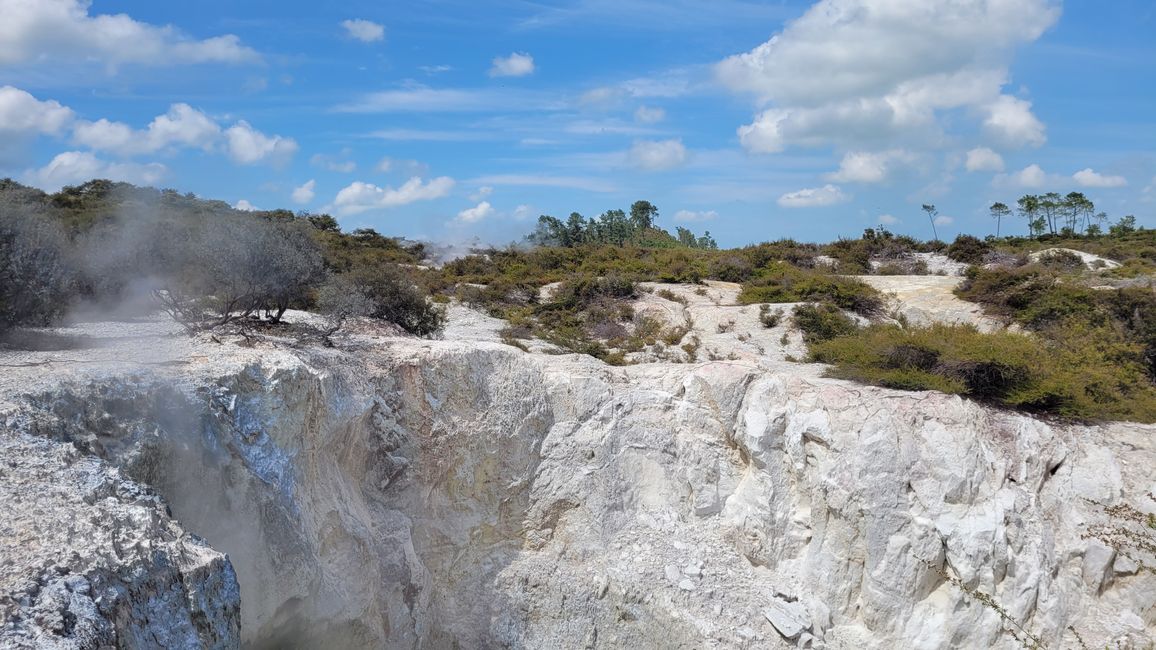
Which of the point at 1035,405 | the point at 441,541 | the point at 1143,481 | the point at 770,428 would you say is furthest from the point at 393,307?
the point at 1143,481

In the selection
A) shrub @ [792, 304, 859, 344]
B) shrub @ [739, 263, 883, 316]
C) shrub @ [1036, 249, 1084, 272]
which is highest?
shrub @ [1036, 249, 1084, 272]

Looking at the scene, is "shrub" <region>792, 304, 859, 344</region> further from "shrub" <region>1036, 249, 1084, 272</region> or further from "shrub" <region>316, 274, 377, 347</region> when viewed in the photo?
"shrub" <region>1036, 249, 1084, 272</region>

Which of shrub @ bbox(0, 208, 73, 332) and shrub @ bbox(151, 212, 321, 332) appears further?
shrub @ bbox(151, 212, 321, 332)

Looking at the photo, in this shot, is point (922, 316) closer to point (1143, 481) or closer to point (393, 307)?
point (1143, 481)

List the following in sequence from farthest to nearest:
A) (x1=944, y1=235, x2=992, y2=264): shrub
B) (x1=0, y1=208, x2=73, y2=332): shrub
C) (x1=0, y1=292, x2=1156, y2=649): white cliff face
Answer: (x1=944, y1=235, x2=992, y2=264): shrub < (x1=0, y1=292, x2=1156, y2=649): white cliff face < (x1=0, y1=208, x2=73, y2=332): shrub

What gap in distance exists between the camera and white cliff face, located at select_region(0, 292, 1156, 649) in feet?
30.9

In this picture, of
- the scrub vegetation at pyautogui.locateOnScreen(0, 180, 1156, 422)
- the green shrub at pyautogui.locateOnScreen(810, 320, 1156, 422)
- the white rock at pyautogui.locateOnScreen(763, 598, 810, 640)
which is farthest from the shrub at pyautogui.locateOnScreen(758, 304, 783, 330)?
the white rock at pyautogui.locateOnScreen(763, 598, 810, 640)

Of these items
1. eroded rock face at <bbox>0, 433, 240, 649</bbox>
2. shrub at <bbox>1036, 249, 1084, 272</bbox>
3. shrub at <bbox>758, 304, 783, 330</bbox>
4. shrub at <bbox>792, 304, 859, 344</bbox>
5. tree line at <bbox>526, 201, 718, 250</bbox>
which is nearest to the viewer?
eroded rock face at <bbox>0, 433, 240, 649</bbox>

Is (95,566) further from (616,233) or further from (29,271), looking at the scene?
(616,233)

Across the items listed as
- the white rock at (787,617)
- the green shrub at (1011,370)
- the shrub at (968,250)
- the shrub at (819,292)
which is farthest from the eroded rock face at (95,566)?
the shrub at (968,250)

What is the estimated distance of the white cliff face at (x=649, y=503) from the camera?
941cm

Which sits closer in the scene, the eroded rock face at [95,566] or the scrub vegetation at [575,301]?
the eroded rock face at [95,566]

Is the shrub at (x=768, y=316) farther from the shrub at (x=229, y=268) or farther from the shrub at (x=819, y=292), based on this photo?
the shrub at (x=229, y=268)

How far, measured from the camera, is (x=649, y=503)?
11719 millimetres
